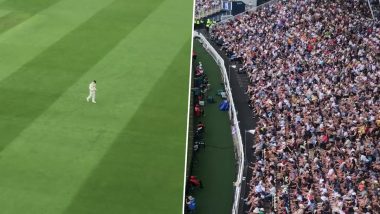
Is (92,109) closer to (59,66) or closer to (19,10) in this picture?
(59,66)

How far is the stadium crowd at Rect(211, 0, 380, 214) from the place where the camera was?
20.7 meters

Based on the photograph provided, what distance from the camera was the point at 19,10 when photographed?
36531 millimetres

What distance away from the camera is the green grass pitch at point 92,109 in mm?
19078

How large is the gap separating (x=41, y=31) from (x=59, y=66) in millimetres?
5458

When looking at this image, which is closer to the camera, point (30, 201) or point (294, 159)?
point (30, 201)

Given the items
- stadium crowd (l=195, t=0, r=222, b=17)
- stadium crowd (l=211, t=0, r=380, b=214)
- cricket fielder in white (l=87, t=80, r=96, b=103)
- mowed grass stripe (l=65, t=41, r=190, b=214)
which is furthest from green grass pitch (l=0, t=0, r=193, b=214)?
stadium crowd (l=195, t=0, r=222, b=17)

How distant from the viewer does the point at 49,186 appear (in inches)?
758

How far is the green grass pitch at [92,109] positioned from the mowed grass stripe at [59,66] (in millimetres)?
52

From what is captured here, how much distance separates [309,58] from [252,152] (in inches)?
367

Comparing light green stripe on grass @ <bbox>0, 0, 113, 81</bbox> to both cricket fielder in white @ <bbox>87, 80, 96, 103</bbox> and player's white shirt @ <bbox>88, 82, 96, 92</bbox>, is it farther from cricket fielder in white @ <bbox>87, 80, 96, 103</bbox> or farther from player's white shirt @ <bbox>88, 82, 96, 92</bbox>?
player's white shirt @ <bbox>88, 82, 96, 92</bbox>

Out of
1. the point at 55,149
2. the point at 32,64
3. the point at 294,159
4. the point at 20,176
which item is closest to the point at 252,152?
the point at 294,159

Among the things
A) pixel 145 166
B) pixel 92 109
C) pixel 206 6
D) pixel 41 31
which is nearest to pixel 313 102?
pixel 145 166

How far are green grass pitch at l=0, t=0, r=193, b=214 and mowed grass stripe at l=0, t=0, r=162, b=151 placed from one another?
0.05 m

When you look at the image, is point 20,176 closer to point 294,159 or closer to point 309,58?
point 294,159
